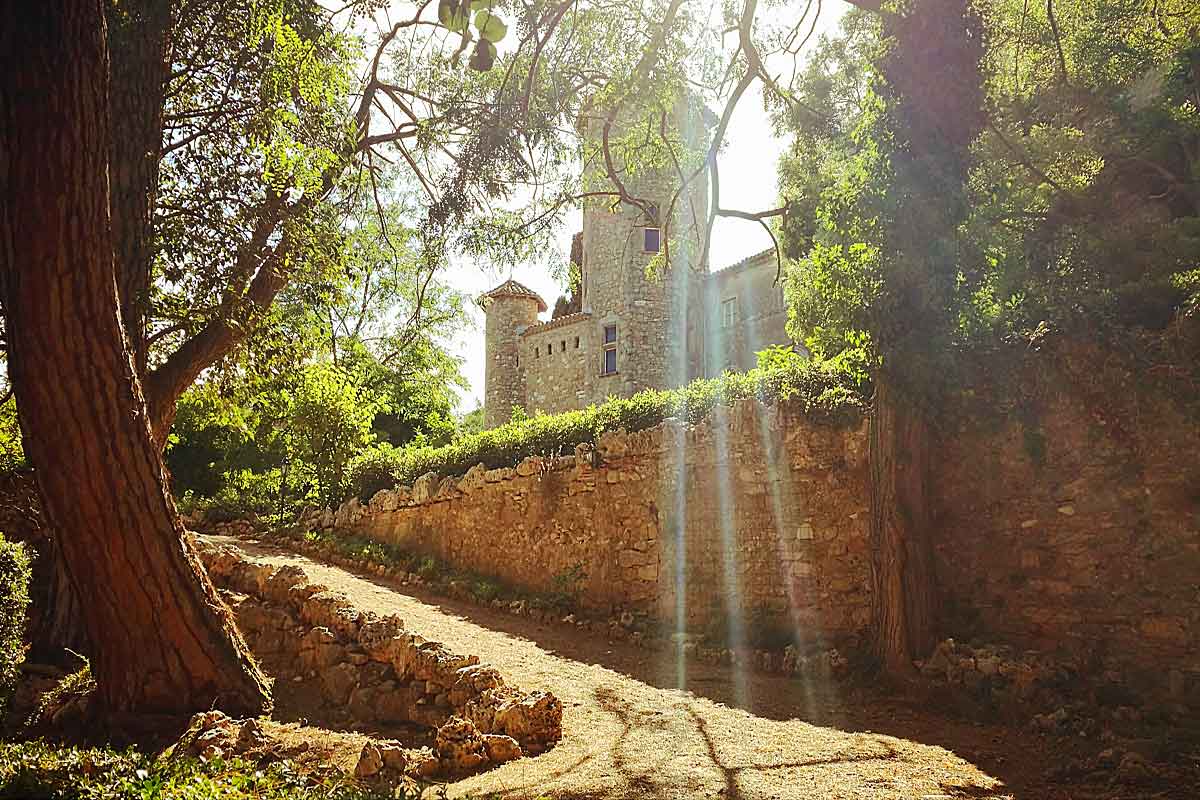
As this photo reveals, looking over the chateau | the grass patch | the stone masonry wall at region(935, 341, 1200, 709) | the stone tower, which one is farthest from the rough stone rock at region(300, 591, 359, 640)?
the stone tower

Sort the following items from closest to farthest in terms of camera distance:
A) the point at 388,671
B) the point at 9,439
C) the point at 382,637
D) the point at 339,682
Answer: the point at 388,671, the point at 339,682, the point at 382,637, the point at 9,439

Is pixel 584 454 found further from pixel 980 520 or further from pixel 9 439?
pixel 9 439

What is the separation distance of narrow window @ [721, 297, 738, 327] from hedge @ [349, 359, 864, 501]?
11015 millimetres

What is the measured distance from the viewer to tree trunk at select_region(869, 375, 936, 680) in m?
7.16

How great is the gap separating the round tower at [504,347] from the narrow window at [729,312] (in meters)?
8.34

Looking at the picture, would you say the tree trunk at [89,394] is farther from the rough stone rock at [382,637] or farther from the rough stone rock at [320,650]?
the rough stone rock at [320,650]

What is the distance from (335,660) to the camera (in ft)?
24.5

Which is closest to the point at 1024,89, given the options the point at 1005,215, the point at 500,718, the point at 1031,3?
the point at 1031,3

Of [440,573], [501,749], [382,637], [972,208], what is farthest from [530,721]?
[440,573]

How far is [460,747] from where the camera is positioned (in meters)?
4.81

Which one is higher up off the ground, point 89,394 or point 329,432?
point 329,432

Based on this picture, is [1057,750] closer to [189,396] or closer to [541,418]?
[541,418]

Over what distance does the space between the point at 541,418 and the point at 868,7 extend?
7.31 metres

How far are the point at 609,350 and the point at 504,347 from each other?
6338 millimetres
